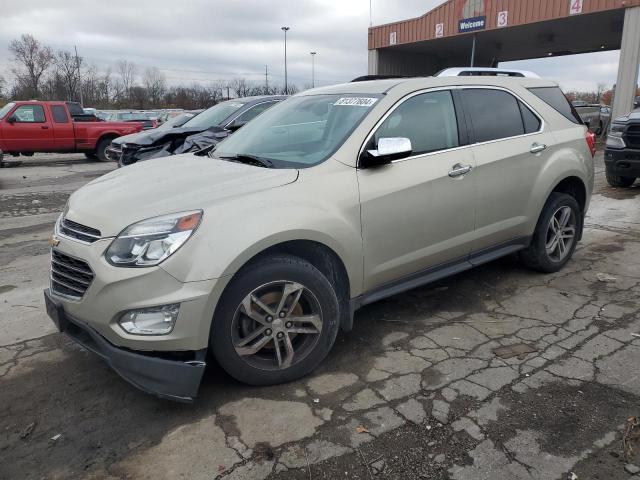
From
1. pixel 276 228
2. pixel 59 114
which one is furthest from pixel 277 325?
pixel 59 114

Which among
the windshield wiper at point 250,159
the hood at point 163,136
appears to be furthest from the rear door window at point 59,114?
the windshield wiper at point 250,159

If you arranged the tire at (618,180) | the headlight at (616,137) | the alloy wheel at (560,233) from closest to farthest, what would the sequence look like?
the alloy wheel at (560,233)
the headlight at (616,137)
the tire at (618,180)

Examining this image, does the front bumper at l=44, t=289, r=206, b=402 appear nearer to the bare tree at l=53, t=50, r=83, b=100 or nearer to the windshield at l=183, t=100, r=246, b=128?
the windshield at l=183, t=100, r=246, b=128

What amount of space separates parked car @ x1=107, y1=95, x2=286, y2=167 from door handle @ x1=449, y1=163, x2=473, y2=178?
4524mm

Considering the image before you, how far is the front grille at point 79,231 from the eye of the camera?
2773 mm

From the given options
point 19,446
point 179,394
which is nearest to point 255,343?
point 179,394

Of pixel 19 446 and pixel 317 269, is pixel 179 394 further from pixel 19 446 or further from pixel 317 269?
pixel 317 269

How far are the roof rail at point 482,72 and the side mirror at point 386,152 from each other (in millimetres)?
1379

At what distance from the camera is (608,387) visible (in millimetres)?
3053

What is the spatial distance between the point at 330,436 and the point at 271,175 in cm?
153

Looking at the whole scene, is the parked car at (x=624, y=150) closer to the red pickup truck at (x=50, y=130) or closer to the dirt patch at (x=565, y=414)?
the dirt patch at (x=565, y=414)

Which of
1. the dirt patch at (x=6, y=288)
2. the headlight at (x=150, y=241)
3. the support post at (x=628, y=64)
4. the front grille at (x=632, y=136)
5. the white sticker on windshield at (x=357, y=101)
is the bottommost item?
the dirt patch at (x=6, y=288)

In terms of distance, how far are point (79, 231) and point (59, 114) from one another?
14.9 metres

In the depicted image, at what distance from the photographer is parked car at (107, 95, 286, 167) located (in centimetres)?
798
